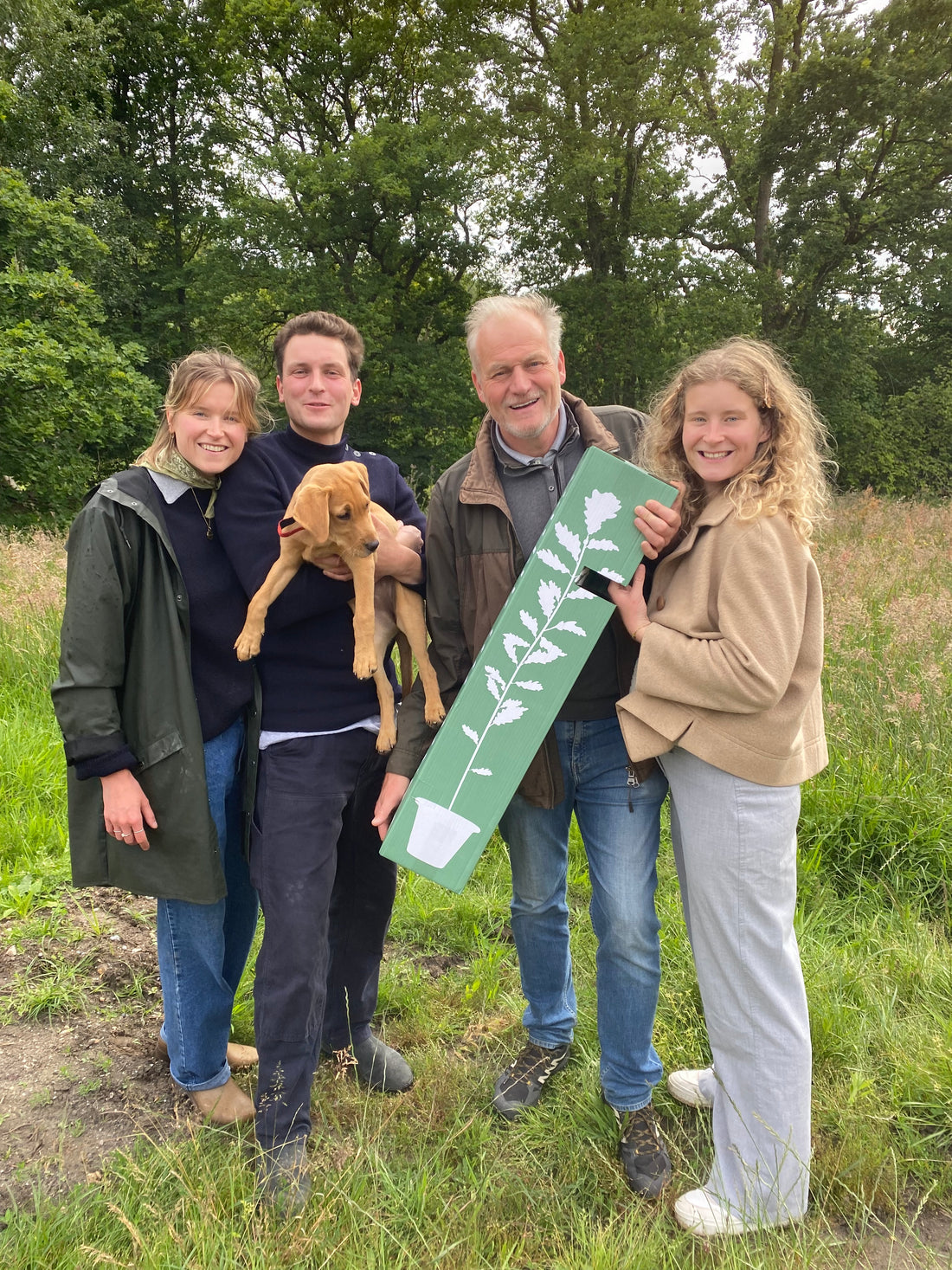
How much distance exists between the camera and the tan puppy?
7.29 ft

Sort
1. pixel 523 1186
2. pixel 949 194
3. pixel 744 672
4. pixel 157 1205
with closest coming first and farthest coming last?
pixel 744 672, pixel 157 1205, pixel 523 1186, pixel 949 194

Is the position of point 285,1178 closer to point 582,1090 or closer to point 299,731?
point 582,1090

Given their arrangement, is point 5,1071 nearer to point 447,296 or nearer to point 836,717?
point 836,717

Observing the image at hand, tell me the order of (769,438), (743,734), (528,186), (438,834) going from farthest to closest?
(528,186)
(438,834)
(769,438)
(743,734)

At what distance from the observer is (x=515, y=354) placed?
2.35 metres

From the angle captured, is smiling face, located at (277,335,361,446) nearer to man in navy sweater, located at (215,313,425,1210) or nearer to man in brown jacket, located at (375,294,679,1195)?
man in navy sweater, located at (215,313,425,1210)

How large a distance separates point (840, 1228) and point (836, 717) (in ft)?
8.51

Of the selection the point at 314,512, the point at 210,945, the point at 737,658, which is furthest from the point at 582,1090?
the point at 314,512

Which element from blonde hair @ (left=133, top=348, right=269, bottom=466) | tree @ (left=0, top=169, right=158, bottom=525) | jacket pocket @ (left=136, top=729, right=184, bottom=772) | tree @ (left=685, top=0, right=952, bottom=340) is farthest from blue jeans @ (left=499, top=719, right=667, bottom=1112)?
tree @ (left=685, top=0, right=952, bottom=340)

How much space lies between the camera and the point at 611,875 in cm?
240

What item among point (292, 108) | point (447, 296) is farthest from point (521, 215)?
point (292, 108)

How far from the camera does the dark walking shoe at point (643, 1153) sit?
2.38 meters

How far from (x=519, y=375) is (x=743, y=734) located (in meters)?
1.19

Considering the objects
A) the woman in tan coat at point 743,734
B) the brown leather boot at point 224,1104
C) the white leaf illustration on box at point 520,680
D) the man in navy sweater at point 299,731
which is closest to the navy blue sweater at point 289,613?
the man in navy sweater at point 299,731
